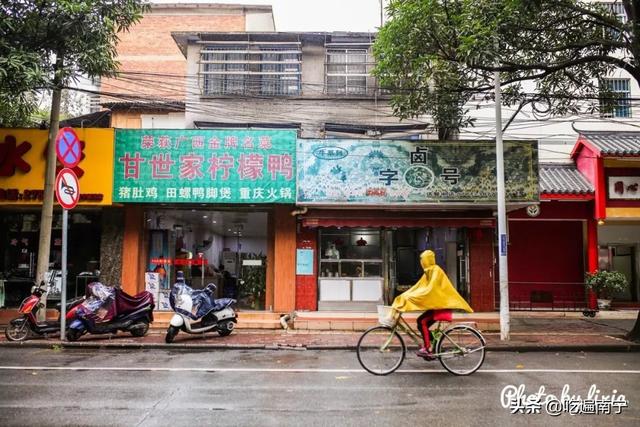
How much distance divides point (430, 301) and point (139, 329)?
7.14m

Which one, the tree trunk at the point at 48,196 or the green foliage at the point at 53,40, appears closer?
the green foliage at the point at 53,40

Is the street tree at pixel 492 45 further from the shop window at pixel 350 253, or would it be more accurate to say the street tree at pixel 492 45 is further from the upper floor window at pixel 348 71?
the upper floor window at pixel 348 71

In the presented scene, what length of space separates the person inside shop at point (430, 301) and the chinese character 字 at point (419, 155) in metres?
6.01

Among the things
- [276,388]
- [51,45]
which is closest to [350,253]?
[276,388]

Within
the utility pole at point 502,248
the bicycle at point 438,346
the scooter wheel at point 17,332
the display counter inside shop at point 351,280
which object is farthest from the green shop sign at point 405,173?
the scooter wheel at point 17,332

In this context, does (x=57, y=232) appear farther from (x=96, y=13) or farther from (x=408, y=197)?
(x=408, y=197)

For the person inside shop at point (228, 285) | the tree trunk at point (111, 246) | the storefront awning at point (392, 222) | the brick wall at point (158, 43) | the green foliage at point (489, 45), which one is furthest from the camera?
the brick wall at point (158, 43)

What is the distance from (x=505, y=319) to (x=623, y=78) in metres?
13.8

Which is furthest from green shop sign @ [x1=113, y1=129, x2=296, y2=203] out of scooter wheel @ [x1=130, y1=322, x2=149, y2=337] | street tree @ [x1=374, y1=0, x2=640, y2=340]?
street tree @ [x1=374, y1=0, x2=640, y2=340]

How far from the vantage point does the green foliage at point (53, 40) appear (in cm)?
1089

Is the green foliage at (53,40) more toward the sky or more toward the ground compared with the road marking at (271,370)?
more toward the sky

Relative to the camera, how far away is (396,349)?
27.6 feet

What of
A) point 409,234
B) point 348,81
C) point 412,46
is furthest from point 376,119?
point 412,46

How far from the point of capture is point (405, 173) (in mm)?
13945
